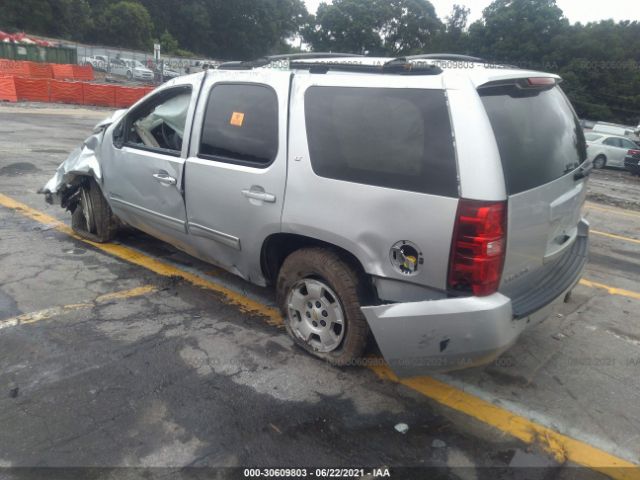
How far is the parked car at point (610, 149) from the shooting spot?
20625mm

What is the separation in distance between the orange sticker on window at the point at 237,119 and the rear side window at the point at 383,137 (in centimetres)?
61

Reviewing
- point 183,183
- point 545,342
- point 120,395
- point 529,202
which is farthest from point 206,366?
point 545,342

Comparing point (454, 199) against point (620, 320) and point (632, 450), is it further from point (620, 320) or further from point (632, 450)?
point (620, 320)

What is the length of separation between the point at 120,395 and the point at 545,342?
9.64ft

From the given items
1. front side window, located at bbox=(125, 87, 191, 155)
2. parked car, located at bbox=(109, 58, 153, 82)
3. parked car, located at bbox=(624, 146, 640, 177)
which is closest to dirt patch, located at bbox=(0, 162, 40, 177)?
front side window, located at bbox=(125, 87, 191, 155)

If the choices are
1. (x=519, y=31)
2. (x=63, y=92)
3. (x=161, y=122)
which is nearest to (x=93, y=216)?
(x=161, y=122)

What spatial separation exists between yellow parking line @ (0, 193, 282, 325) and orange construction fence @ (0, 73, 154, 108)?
18.5 m

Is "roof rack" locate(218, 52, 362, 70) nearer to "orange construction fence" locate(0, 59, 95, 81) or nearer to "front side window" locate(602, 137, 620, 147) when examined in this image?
"front side window" locate(602, 137, 620, 147)

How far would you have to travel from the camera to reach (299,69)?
132 inches

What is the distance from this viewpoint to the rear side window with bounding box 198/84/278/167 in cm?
340

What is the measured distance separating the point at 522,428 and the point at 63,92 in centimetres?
2571

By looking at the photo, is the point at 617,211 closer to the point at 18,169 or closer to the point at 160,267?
the point at 160,267

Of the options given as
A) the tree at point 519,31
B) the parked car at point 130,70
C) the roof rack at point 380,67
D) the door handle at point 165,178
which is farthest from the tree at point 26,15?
the roof rack at point 380,67

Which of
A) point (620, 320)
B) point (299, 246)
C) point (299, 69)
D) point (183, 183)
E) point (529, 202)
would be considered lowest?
point (620, 320)
